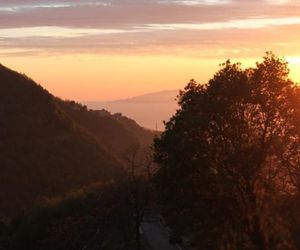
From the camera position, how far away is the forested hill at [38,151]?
82.3 m

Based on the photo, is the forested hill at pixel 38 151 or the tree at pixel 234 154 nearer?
the tree at pixel 234 154

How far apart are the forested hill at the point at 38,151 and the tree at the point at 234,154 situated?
50172 millimetres

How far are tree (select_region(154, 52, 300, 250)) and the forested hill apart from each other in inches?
1975

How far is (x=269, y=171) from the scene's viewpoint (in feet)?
92.5

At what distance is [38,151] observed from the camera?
3629 inches

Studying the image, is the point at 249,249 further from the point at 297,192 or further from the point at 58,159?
the point at 58,159

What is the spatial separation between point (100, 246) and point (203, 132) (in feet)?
76.9

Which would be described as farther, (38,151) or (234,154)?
(38,151)

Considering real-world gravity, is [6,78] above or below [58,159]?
above

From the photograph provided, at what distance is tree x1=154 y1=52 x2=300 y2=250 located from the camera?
28.0 m

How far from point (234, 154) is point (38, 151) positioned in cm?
6733

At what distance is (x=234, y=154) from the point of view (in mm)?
27922

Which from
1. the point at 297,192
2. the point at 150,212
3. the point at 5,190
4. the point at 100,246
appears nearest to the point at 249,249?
the point at 297,192

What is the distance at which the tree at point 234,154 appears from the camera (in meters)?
28.0
